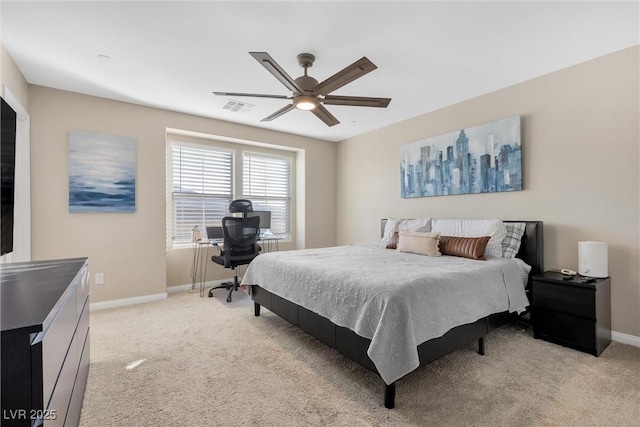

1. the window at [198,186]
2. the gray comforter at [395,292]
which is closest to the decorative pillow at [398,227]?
the gray comforter at [395,292]

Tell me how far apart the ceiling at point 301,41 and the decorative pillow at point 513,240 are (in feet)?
5.21

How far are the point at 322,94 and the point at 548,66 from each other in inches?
89.9

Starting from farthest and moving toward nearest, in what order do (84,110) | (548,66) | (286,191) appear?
(286,191) → (84,110) → (548,66)

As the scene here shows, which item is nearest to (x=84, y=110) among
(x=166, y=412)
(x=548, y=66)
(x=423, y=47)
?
(x=166, y=412)

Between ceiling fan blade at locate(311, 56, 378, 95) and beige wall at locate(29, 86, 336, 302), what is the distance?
2.60 m

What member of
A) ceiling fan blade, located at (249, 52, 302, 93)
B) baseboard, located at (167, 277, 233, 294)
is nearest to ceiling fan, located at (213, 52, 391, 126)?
ceiling fan blade, located at (249, 52, 302, 93)

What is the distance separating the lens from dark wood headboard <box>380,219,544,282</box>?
300 cm

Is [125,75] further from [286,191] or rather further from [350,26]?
[286,191]

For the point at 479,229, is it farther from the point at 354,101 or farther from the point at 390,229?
the point at 354,101

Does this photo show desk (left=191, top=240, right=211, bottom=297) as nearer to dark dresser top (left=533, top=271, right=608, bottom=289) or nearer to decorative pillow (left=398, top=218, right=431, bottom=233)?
decorative pillow (left=398, top=218, right=431, bottom=233)

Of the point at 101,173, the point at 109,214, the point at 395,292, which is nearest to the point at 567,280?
the point at 395,292

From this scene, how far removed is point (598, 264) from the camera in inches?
99.4

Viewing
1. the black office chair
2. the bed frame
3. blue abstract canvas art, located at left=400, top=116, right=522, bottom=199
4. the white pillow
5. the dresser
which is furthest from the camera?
the black office chair

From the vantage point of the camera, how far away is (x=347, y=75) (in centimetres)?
224
